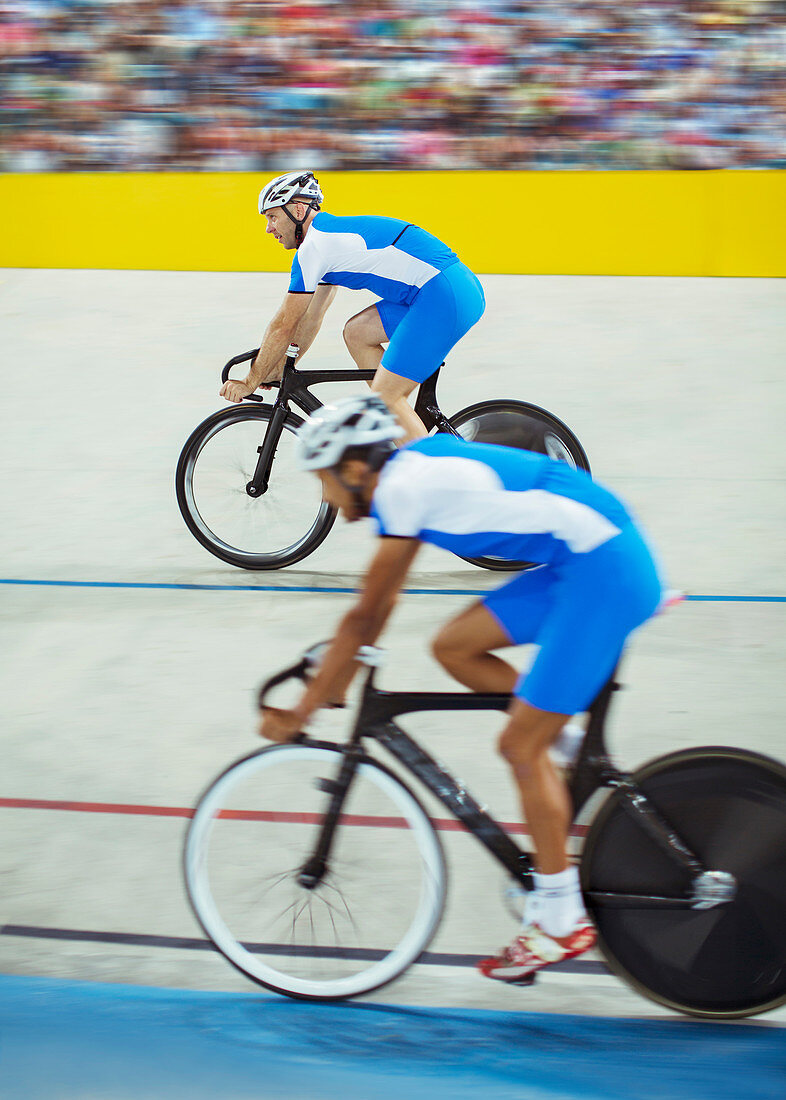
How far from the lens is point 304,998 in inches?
91.8

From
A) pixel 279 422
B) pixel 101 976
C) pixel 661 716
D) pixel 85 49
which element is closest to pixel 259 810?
pixel 101 976

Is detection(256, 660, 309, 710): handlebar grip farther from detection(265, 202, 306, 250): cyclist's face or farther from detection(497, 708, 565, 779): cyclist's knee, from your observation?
detection(265, 202, 306, 250): cyclist's face

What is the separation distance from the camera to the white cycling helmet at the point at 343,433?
199 centimetres

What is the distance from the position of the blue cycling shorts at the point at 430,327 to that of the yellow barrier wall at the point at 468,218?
4.93m

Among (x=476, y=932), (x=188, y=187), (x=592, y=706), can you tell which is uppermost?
(x=188, y=187)

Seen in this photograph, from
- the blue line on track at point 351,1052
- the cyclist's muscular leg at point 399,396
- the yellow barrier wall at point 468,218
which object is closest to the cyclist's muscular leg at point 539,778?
the blue line on track at point 351,1052

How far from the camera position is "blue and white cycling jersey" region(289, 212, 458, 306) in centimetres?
421

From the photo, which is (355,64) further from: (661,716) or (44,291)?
(661,716)

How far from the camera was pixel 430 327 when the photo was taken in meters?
4.27

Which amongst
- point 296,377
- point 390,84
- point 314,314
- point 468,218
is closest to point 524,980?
point 296,377

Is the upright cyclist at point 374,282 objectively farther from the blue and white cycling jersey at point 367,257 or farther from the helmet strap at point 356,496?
the helmet strap at point 356,496

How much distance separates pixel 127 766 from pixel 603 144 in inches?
289

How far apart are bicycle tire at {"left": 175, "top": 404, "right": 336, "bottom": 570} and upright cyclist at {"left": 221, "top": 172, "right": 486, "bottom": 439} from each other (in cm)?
18

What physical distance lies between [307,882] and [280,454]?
95.3 inches
